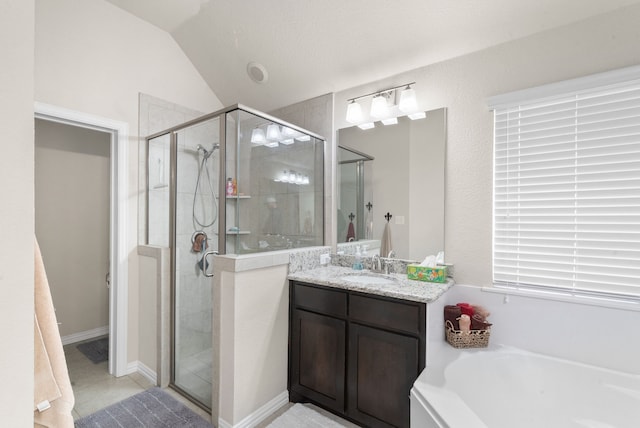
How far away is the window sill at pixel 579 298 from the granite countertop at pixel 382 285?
0.33m

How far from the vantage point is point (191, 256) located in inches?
96.7

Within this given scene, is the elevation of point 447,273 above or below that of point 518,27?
below

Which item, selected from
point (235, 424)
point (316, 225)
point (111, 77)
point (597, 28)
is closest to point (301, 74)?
point (316, 225)

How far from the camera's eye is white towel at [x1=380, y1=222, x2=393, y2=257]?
244 cm

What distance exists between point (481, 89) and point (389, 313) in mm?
1615

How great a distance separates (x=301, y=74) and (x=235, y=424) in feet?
8.81

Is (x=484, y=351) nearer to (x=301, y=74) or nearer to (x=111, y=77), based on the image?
(x=301, y=74)

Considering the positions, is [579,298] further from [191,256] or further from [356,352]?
[191,256]

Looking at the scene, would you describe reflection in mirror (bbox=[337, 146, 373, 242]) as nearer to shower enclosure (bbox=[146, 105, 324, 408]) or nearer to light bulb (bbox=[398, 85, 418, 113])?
shower enclosure (bbox=[146, 105, 324, 408])

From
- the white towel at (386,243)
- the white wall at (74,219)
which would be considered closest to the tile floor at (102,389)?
the white wall at (74,219)

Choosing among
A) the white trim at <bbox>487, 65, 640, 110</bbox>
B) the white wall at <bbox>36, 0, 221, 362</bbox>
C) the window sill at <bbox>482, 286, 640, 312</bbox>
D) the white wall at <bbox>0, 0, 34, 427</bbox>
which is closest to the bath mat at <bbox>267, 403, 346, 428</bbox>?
the window sill at <bbox>482, 286, 640, 312</bbox>

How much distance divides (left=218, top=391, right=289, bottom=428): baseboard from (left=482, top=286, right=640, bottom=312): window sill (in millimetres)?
1636

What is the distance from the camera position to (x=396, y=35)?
2098 millimetres

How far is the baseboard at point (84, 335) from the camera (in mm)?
3145
